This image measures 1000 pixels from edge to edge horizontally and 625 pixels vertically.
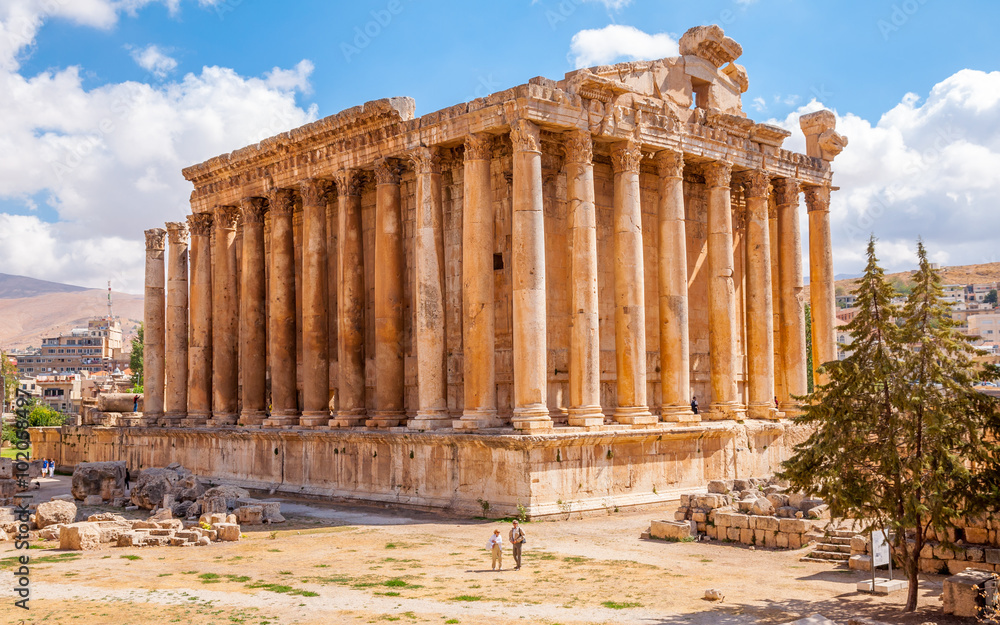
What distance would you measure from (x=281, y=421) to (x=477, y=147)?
459 inches

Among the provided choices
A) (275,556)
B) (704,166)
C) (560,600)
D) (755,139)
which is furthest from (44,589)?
(755,139)

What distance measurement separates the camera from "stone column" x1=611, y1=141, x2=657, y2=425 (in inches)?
963

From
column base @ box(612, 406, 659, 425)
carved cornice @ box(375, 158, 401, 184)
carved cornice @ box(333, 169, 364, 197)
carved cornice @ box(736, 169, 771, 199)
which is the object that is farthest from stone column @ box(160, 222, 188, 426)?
carved cornice @ box(736, 169, 771, 199)

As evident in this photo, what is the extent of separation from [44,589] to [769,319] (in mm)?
21537

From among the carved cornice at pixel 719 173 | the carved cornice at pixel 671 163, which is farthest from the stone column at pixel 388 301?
the carved cornice at pixel 719 173

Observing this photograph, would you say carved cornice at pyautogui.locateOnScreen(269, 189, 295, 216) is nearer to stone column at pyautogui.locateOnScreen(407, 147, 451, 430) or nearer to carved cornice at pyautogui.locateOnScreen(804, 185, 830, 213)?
stone column at pyautogui.locateOnScreen(407, 147, 451, 430)

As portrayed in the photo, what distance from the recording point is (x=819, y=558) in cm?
1745

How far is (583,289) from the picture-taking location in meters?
23.6

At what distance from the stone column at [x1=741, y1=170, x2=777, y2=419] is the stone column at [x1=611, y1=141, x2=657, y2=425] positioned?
5927 mm

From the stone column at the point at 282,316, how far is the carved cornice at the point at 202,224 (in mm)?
4878

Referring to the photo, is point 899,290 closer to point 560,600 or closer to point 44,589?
point 560,600

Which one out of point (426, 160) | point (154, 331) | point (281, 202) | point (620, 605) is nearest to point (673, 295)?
point (426, 160)

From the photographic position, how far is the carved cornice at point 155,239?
124 feet

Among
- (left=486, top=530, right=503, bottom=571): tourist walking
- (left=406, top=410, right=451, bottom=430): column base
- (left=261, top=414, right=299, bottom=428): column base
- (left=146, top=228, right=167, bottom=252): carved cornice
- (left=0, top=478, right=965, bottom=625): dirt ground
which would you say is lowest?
(left=0, top=478, right=965, bottom=625): dirt ground
